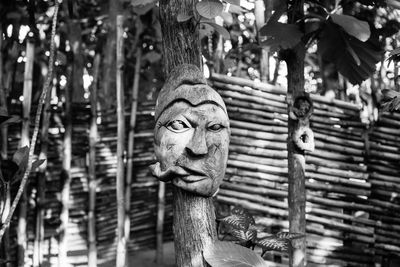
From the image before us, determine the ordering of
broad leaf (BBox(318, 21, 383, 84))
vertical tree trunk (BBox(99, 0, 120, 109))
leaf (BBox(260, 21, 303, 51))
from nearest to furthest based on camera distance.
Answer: leaf (BBox(260, 21, 303, 51))
broad leaf (BBox(318, 21, 383, 84))
vertical tree trunk (BBox(99, 0, 120, 109))

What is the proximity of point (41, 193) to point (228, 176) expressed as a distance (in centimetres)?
105

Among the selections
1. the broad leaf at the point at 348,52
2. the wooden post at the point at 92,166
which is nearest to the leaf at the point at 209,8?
the broad leaf at the point at 348,52

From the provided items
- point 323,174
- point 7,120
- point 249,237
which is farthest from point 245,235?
point 323,174

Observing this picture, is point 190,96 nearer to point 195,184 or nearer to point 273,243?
point 195,184

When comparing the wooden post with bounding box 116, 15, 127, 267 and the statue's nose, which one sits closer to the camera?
the statue's nose

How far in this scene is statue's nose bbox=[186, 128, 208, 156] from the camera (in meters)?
1.70

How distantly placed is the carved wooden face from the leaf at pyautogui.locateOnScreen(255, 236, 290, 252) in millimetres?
280

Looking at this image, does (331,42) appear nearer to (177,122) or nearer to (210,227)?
(177,122)

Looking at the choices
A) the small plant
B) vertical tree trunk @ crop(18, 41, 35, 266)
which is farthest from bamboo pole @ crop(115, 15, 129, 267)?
the small plant

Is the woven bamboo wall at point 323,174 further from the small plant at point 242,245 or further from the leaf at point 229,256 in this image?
the leaf at point 229,256

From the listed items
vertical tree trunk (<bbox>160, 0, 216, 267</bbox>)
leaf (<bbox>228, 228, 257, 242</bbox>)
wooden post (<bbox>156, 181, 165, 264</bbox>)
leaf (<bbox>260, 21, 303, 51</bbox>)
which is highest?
leaf (<bbox>260, 21, 303, 51</bbox>)

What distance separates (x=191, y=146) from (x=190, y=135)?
0.15ft

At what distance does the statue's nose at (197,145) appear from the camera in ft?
5.58

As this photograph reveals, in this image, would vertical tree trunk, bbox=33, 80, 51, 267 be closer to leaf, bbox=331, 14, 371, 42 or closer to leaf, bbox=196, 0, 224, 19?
leaf, bbox=196, 0, 224, 19
